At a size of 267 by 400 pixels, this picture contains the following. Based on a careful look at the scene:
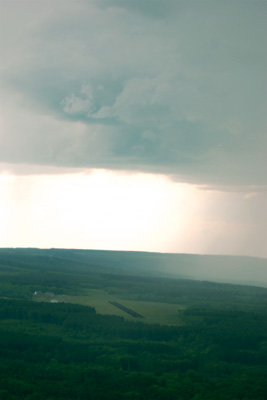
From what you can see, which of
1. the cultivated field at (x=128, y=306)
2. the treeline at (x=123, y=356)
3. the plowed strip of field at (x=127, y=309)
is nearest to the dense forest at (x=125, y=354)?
the treeline at (x=123, y=356)

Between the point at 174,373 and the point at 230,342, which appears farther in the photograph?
the point at 230,342

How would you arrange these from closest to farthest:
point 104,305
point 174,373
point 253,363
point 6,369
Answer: point 6,369, point 174,373, point 253,363, point 104,305

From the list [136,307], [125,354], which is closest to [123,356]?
[125,354]

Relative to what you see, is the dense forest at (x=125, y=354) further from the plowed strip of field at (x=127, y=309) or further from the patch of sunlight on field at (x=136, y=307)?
the plowed strip of field at (x=127, y=309)

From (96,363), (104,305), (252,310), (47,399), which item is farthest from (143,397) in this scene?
(252,310)

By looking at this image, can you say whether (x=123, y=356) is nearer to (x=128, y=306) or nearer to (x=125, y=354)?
(x=125, y=354)

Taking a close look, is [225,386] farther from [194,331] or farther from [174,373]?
[194,331]

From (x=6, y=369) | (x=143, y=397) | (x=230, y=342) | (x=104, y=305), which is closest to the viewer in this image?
(x=143, y=397)
